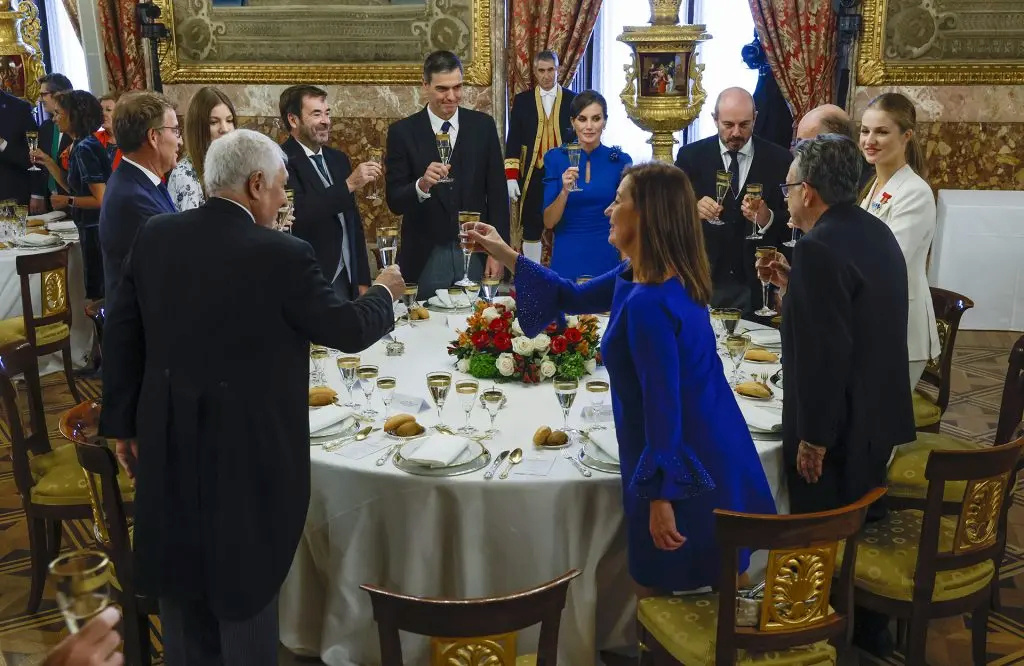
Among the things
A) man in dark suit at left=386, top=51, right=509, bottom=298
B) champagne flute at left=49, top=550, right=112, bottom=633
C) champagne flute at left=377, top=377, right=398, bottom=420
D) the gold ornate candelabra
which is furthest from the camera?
the gold ornate candelabra

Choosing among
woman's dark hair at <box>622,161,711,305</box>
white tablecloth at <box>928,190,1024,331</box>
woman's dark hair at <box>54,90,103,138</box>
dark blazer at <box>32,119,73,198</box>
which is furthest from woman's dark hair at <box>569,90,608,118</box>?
dark blazer at <box>32,119,73,198</box>

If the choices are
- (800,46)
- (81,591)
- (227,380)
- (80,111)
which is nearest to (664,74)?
(800,46)

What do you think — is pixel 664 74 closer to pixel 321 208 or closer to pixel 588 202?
pixel 588 202

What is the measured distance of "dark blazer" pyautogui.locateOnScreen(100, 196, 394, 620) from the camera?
2211mm

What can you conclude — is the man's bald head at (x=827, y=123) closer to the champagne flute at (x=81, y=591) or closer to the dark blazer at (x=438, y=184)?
the dark blazer at (x=438, y=184)

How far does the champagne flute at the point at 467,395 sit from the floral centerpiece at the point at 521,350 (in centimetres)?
33

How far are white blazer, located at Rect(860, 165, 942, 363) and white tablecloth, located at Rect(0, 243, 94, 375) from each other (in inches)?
182

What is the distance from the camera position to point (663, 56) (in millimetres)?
5566

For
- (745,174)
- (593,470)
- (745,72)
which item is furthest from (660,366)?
(745,72)

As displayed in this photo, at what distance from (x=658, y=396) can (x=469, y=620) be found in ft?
2.52

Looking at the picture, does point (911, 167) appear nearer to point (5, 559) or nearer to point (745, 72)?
point (5, 559)

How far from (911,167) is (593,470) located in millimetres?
1933

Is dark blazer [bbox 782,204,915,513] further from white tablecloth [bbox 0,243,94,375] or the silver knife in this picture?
white tablecloth [bbox 0,243,94,375]

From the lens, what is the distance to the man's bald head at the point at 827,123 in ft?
12.8
